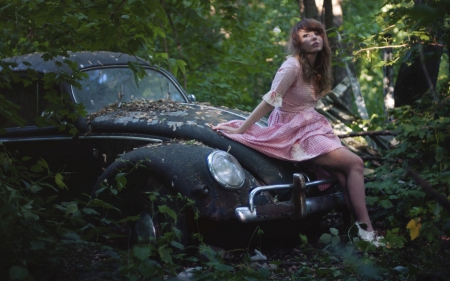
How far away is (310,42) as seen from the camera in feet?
15.0

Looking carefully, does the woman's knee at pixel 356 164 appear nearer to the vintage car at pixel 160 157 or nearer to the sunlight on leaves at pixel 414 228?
the vintage car at pixel 160 157

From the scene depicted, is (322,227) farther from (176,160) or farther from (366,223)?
(176,160)

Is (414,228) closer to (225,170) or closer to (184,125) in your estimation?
(225,170)

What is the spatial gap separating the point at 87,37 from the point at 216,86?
3819mm

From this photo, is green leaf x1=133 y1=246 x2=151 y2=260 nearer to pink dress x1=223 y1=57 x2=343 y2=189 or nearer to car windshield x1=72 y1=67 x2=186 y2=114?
pink dress x1=223 y1=57 x2=343 y2=189

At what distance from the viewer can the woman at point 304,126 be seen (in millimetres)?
4355

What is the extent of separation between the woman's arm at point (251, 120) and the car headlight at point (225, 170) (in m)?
0.44

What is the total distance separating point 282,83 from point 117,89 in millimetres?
1665

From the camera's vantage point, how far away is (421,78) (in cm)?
699

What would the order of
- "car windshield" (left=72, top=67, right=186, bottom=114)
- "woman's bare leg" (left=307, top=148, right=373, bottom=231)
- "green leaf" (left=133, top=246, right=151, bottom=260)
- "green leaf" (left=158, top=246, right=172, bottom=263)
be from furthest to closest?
"car windshield" (left=72, top=67, right=186, bottom=114) → "woman's bare leg" (left=307, top=148, right=373, bottom=231) → "green leaf" (left=158, top=246, right=172, bottom=263) → "green leaf" (left=133, top=246, right=151, bottom=260)

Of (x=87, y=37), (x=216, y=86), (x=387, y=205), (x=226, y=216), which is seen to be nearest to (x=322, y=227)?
(x=387, y=205)

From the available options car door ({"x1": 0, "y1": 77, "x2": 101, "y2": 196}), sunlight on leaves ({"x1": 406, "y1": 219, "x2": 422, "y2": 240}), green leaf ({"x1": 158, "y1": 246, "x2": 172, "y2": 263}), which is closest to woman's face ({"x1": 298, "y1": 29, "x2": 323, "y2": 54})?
car door ({"x1": 0, "y1": 77, "x2": 101, "y2": 196})

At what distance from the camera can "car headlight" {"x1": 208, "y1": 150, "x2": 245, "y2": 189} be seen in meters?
3.99

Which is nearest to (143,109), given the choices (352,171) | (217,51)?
(352,171)
